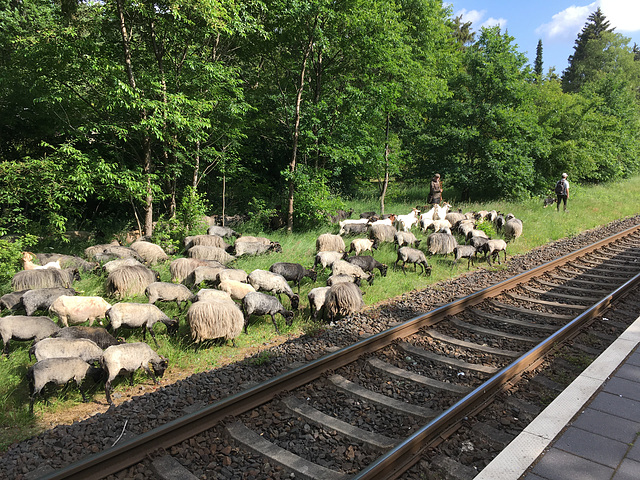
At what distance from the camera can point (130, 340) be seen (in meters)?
7.23

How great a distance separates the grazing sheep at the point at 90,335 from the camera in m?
6.30

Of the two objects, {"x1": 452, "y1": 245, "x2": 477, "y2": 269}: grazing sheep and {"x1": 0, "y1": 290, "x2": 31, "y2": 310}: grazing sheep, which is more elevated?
{"x1": 452, "y1": 245, "x2": 477, "y2": 269}: grazing sheep

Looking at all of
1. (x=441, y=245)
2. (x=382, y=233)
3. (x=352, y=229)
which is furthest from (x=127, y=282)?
(x=441, y=245)

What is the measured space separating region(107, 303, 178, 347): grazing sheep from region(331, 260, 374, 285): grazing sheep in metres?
4.03

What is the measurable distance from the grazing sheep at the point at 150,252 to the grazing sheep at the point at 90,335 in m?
5.78

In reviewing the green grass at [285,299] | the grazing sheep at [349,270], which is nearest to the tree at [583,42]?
the green grass at [285,299]

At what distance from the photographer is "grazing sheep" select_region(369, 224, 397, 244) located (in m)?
14.3

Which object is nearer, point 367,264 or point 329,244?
point 367,264

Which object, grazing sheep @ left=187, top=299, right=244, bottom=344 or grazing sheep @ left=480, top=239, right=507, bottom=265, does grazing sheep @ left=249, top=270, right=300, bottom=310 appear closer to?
grazing sheep @ left=187, top=299, right=244, bottom=344

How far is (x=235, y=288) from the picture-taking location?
858cm

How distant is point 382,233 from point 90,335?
32.5ft

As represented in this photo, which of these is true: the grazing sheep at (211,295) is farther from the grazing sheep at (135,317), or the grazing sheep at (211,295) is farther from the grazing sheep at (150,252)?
the grazing sheep at (150,252)

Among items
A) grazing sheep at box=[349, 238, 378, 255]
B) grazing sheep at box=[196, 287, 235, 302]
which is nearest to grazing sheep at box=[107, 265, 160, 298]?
grazing sheep at box=[196, 287, 235, 302]

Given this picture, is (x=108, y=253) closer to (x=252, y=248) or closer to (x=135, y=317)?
(x=252, y=248)
